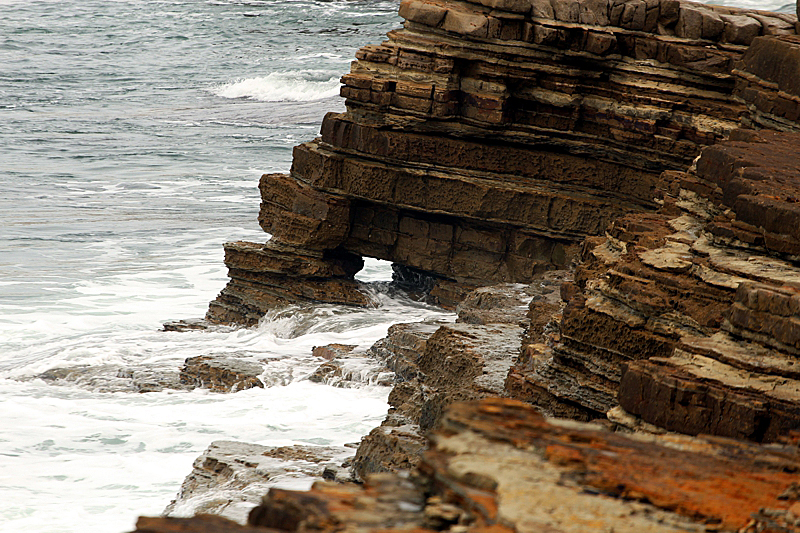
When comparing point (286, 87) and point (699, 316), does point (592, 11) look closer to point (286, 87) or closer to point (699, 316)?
point (699, 316)

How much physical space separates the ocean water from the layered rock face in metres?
1.22

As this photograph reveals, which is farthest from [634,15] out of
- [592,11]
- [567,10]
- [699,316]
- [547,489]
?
[547,489]

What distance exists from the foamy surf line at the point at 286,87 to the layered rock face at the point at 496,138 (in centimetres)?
2496

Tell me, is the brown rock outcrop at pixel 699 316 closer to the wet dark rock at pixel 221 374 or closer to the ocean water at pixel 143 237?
the ocean water at pixel 143 237

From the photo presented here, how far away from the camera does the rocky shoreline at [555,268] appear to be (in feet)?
11.2

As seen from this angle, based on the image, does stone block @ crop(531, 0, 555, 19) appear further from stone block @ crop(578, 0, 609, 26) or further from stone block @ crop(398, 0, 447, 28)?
stone block @ crop(398, 0, 447, 28)

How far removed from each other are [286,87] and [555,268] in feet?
91.6

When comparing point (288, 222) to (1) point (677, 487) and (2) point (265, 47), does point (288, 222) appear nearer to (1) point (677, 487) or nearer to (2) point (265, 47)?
(1) point (677, 487)

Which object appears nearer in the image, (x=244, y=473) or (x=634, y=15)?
(x=244, y=473)

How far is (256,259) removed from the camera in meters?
15.8

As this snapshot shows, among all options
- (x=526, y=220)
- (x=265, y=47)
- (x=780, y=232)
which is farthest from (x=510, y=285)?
(x=265, y=47)

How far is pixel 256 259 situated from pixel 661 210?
7800mm

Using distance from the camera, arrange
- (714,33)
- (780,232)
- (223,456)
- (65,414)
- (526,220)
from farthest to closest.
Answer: (526,220) → (714,33) → (65,414) → (223,456) → (780,232)

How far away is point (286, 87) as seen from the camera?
40.9 metres
